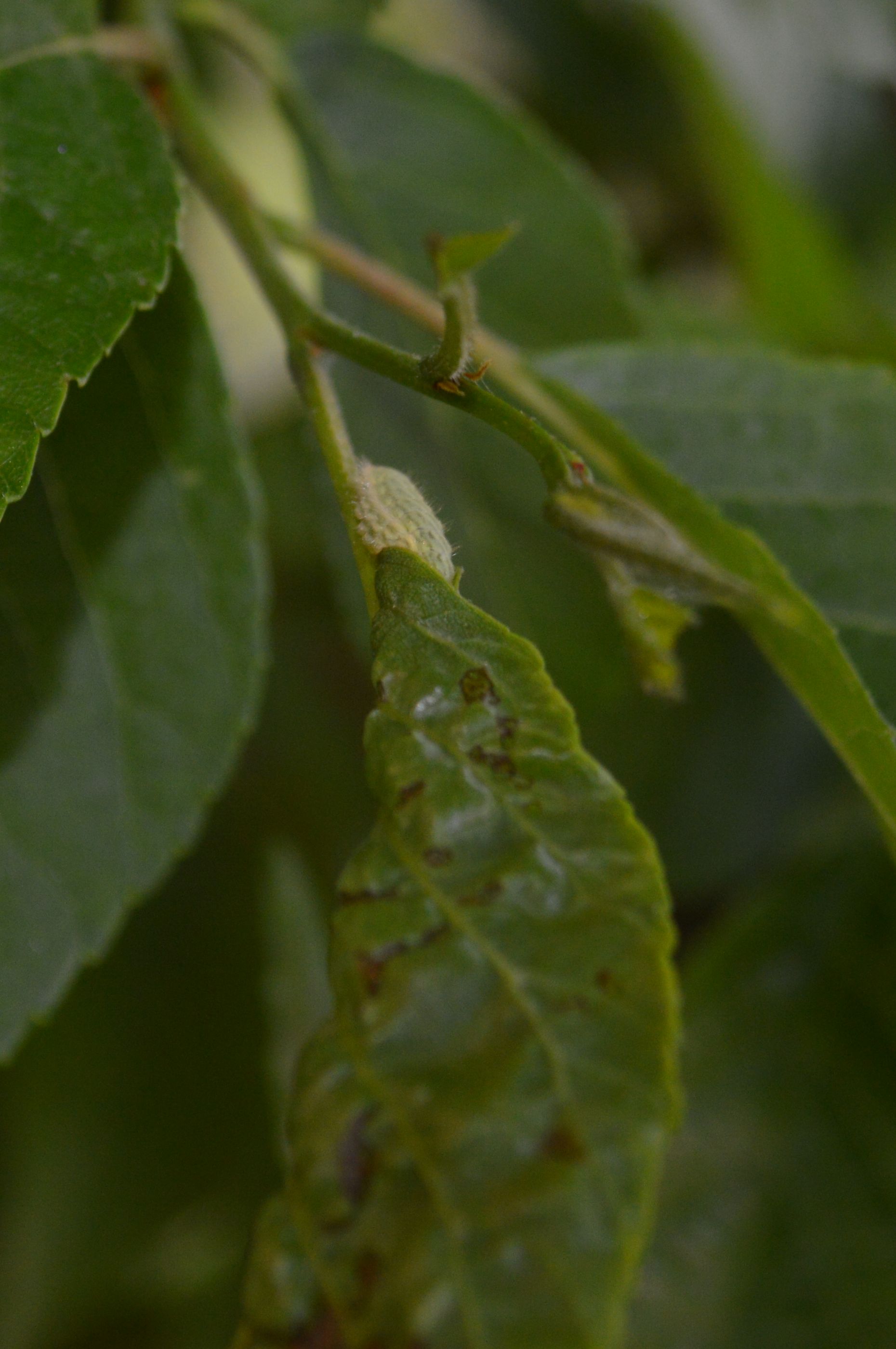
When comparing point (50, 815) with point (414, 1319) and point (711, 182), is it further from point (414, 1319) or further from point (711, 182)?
point (711, 182)

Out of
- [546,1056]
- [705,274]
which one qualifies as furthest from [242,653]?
[705,274]

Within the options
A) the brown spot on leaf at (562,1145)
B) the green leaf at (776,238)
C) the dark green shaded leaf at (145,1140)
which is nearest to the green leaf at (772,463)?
the brown spot on leaf at (562,1145)

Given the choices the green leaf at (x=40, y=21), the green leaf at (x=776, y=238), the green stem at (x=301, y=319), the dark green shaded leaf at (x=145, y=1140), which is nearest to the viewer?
the green stem at (x=301, y=319)

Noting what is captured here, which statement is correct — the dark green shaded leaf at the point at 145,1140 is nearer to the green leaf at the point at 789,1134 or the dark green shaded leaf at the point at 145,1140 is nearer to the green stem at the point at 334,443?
the green leaf at the point at 789,1134

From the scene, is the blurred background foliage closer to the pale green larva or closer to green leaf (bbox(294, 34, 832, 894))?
green leaf (bbox(294, 34, 832, 894))

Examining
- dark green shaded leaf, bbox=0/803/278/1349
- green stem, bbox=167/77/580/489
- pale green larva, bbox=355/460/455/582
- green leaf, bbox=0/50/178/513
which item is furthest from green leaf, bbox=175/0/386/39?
dark green shaded leaf, bbox=0/803/278/1349
